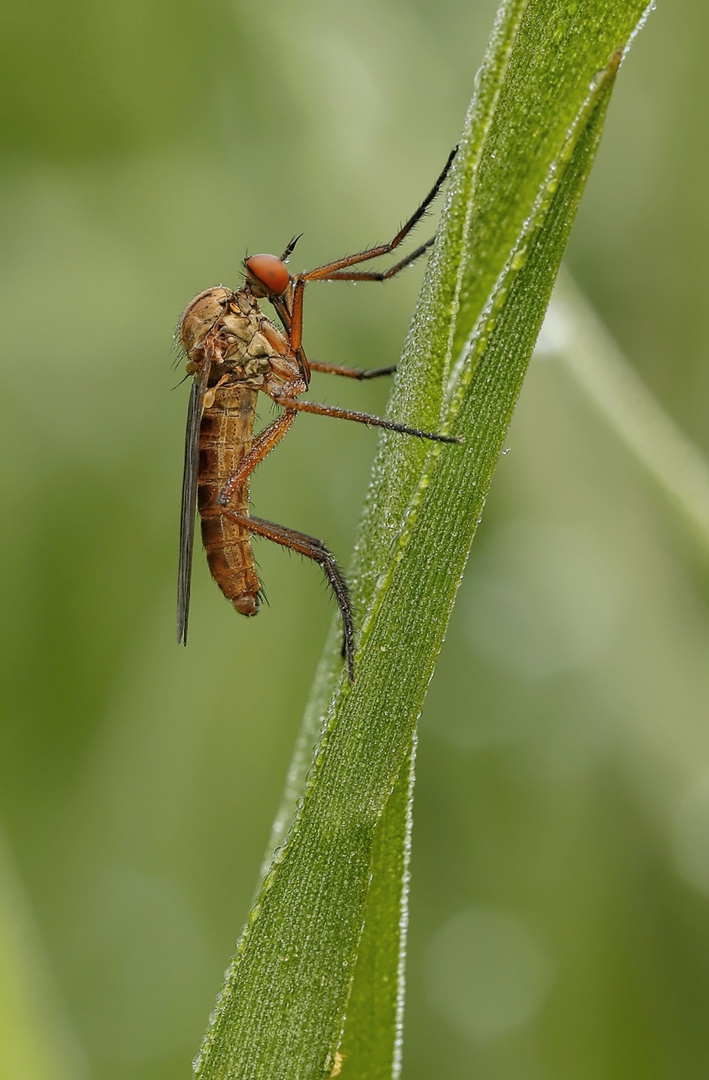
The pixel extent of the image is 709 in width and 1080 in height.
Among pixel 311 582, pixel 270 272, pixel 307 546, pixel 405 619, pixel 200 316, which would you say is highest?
pixel 270 272

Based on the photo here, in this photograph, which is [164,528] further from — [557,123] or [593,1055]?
[557,123]

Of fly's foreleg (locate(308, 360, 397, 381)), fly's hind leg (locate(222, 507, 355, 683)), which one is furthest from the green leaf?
fly's foreleg (locate(308, 360, 397, 381))

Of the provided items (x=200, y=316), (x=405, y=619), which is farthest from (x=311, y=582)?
(x=405, y=619)

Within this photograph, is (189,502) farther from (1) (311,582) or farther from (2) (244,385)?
(1) (311,582)

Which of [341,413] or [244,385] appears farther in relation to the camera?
[244,385]

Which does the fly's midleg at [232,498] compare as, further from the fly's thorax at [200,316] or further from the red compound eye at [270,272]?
the red compound eye at [270,272]

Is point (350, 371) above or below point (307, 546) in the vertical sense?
above

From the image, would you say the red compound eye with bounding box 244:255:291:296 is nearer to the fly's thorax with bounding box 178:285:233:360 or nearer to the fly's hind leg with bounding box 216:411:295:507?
the fly's thorax with bounding box 178:285:233:360
